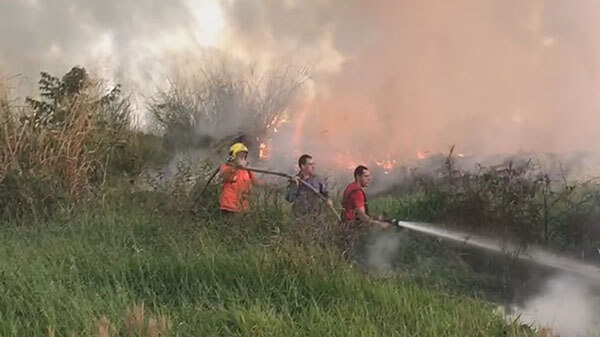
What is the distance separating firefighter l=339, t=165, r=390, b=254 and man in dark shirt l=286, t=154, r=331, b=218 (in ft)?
0.73

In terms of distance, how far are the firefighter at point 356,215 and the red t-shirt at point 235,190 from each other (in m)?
1.13

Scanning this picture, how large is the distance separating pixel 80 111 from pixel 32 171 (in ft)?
4.52

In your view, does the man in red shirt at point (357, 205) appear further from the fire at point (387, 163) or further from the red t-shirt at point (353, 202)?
the fire at point (387, 163)

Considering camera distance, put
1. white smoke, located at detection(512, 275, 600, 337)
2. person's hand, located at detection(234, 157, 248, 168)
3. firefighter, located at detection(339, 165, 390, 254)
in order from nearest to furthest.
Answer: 1. white smoke, located at detection(512, 275, 600, 337)
2. firefighter, located at detection(339, 165, 390, 254)
3. person's hand, located at detection(234, 157, 248, 168)

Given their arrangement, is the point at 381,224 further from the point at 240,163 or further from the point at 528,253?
the point at 240,163

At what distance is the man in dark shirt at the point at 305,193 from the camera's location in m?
7.14

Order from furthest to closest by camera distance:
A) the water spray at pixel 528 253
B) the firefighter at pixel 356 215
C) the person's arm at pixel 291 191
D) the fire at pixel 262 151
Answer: the fire at pixel 262 151, the person's arm at pixel 291 191, the water spray at pixel 528 253, the firefighter at pixel 356 215

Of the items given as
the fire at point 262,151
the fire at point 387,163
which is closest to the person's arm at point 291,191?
the fire at point 387,163

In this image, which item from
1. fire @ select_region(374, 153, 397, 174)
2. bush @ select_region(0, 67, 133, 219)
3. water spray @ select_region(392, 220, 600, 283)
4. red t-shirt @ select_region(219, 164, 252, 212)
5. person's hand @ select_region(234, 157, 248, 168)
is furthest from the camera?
fire @ select_region(374, 153, 397, 174)

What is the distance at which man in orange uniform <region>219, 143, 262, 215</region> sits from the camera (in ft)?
26.2

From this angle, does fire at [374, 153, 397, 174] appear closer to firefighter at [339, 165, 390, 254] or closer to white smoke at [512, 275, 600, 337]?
firefighter at [339, 165, 390, 254]

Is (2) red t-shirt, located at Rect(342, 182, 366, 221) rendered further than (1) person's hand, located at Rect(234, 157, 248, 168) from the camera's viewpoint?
No

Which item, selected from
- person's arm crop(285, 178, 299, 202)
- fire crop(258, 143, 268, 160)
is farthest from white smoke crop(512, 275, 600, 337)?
fire crop(258, 143, 268, 160)

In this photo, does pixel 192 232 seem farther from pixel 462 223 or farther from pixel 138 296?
pixel 462 223
